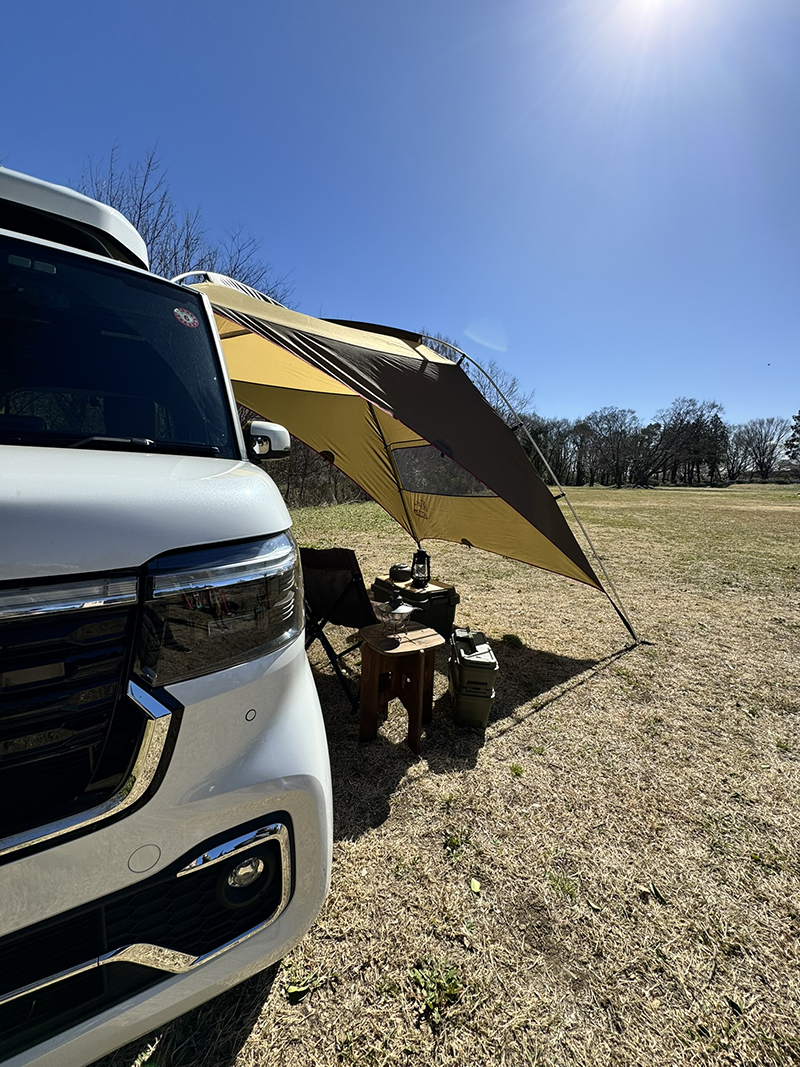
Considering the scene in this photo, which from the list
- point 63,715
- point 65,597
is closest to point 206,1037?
point 63,715

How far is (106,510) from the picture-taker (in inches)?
35.9

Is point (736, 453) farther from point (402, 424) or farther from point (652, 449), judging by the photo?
point (402, 424)

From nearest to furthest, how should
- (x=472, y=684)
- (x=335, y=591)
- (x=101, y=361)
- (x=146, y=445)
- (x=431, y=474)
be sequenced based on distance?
1. (x=146, y=445)
2. (x=101, y=361)
3. (x=472, y=684)
4. (x=335, y=591)
5. (x=431, y=474)

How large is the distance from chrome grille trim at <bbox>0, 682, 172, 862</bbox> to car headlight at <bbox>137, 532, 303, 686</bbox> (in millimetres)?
44

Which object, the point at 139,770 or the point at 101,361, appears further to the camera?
the point at 101,361

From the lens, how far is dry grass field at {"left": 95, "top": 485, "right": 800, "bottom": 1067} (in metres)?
1.53

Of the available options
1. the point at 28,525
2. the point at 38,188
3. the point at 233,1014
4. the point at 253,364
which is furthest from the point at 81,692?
the point at 253,364

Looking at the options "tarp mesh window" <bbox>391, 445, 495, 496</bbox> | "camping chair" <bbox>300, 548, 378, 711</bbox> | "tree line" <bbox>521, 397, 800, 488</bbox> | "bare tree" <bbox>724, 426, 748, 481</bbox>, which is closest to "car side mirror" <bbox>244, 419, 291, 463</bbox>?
"camping chair" <bbox>300, 548, 378, 711</bbox>

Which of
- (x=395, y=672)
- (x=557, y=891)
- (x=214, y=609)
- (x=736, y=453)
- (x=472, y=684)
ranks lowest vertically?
(x=557, y=891)

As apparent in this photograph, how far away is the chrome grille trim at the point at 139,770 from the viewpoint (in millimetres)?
866

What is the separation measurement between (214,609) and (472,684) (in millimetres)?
2570

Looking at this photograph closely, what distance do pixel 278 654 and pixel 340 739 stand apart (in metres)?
2.29

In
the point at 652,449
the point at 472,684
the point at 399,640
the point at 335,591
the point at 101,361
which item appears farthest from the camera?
the point at 652,449

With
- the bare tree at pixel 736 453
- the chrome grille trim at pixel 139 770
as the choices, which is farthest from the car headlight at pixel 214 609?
the bare tree at pixel 736 453
